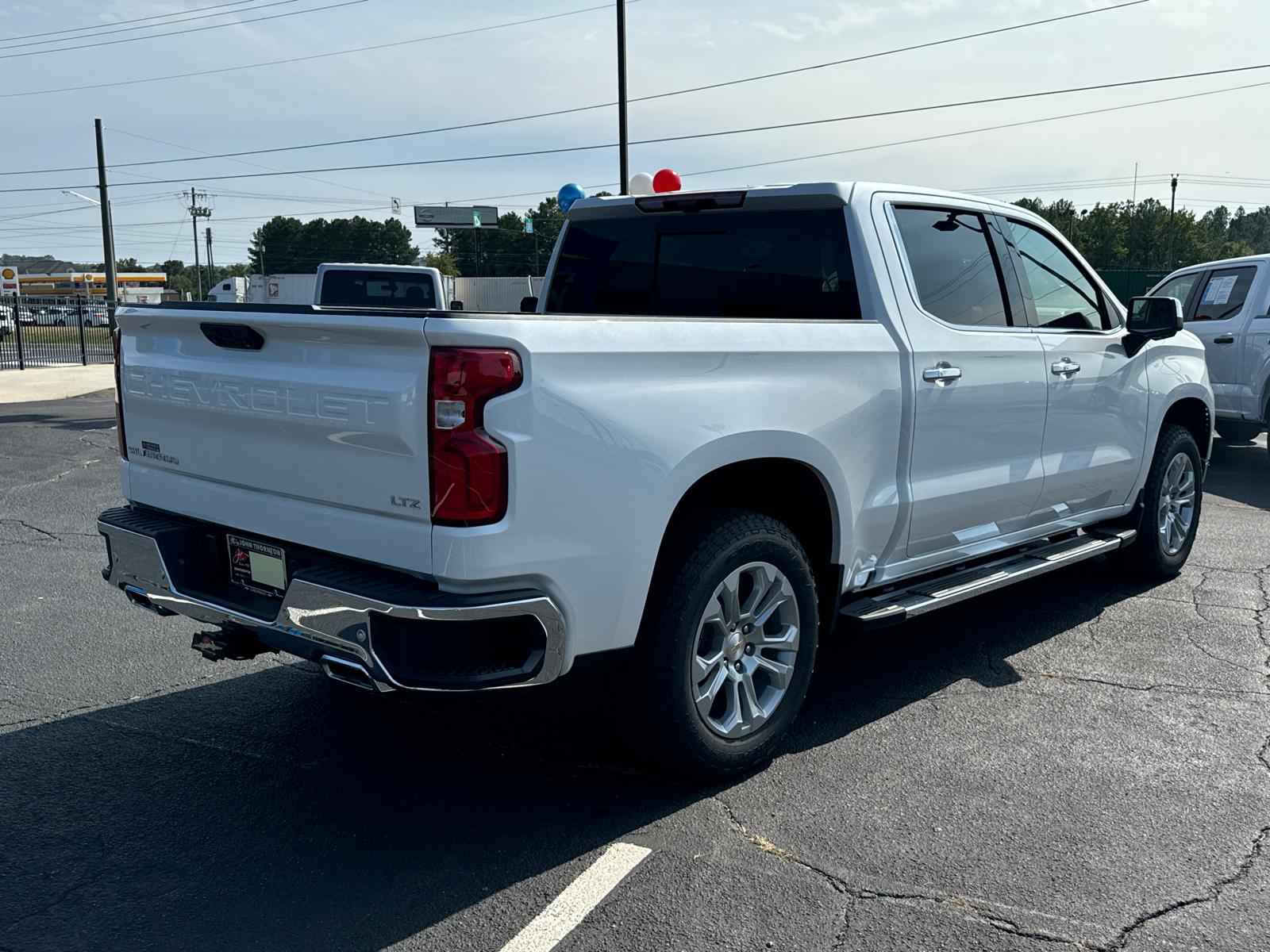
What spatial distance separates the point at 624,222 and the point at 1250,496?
23.4 ft

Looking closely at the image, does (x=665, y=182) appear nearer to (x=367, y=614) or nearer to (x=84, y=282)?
(x=367, y=614)

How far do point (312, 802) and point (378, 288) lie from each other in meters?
10.3

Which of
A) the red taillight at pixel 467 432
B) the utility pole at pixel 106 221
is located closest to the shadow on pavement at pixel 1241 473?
the red taillight at pixel 467 432

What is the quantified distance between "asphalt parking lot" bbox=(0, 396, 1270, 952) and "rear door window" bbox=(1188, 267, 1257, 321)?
20.4ft

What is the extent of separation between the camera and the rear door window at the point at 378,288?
12539 mm

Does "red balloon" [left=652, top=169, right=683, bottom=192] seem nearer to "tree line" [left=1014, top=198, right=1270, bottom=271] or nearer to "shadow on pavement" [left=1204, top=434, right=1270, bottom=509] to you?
"shadow on pavement" [left=1204, top=434, right=1270, bottom=509]

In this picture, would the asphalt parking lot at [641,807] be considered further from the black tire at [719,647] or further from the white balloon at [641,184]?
the white balloon at [641,184]

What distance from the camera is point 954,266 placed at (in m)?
4.44

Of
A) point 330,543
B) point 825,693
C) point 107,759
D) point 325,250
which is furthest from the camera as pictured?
point 325,250

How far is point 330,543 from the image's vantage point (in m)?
3.02

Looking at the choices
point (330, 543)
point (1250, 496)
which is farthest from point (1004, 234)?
point (1250, 496)

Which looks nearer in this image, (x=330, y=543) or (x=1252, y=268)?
(x=330, y=543)

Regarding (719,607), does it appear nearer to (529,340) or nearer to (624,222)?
(529,340)

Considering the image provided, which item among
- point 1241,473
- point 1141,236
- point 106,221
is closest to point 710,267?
point 1241,473
